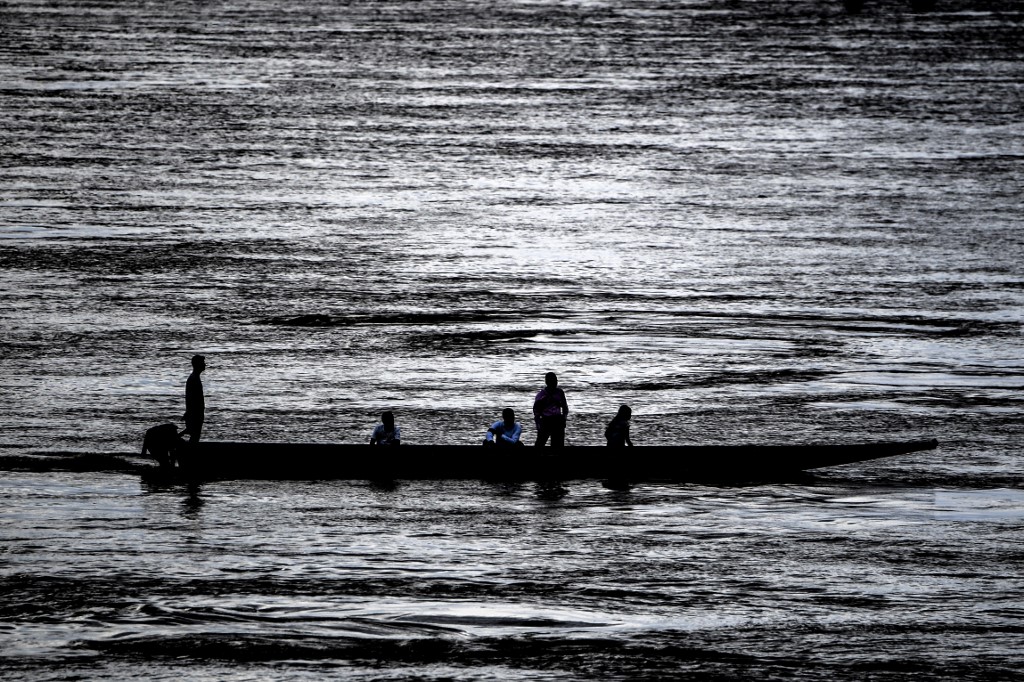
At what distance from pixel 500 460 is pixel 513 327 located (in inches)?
505

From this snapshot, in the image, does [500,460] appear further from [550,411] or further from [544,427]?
[550,411]

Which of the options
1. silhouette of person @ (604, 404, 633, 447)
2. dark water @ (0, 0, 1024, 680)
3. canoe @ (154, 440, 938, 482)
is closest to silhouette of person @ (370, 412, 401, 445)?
canoe @ (154, 440, 938, 482)

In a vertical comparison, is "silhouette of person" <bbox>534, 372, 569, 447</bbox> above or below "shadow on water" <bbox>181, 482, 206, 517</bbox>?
above

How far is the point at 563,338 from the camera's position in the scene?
36656mm

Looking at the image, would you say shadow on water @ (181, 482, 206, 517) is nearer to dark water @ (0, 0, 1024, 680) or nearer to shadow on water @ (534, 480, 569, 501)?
dark water @ (0, 0, 1024, 680)

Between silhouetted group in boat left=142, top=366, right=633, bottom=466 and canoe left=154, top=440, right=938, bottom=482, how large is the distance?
0.65 ft

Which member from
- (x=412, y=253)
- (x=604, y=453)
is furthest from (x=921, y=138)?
(x=604, y=453)

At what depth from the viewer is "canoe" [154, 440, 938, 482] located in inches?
991

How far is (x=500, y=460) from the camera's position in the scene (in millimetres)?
25141

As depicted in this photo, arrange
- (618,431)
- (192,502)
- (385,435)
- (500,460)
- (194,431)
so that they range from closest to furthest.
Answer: (192,502) → (618,431) → (500,460) → (385,435) → (194,431)

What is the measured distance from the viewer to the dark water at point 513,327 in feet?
63.5

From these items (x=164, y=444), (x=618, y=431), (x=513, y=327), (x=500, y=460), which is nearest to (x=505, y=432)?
(x=500, y=460)

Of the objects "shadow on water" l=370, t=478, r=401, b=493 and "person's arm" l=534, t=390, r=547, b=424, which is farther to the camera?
"person's arm" l=534, t=390, r=547, b=424

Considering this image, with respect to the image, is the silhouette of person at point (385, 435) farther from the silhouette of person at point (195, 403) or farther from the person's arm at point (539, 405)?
the silhouette of person at point (195, 403)
